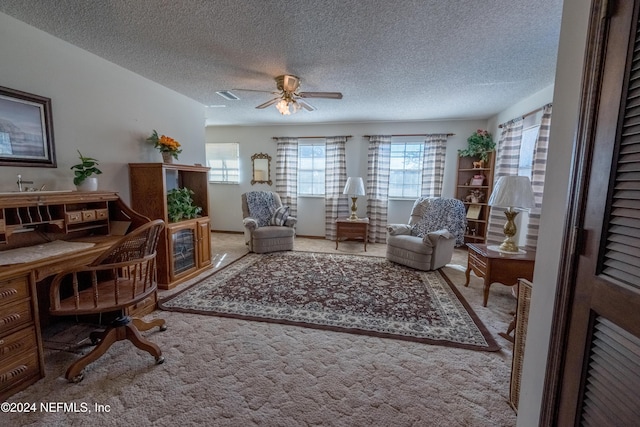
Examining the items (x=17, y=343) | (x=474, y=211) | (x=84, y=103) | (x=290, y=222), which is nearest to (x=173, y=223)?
(x=84, y=103)

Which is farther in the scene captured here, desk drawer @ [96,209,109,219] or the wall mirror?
the wall mirror

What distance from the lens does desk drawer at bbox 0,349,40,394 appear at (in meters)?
1.47

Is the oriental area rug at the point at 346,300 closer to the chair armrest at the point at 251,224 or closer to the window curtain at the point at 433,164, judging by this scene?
the chair armrest at the point at 251,224

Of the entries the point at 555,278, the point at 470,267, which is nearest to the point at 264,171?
the point at 470,267

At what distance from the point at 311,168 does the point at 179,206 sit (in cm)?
299

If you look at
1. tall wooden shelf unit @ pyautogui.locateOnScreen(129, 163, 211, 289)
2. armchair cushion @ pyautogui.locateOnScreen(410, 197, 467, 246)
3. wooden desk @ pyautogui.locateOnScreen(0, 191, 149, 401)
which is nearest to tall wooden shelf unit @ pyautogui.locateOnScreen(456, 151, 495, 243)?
armchair cushion @ pyautogui.locateOnScreen(410, 197, 467, 246)

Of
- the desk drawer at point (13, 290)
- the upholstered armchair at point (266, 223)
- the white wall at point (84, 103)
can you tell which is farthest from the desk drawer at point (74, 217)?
the upholstered armchair at point (266, 223)

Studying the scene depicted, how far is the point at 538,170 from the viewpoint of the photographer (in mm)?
3109

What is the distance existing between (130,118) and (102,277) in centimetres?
173

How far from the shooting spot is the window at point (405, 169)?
520cm

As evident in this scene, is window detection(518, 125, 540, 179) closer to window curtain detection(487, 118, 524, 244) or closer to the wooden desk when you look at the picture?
window curtain detection(487, 118, 524, 244)

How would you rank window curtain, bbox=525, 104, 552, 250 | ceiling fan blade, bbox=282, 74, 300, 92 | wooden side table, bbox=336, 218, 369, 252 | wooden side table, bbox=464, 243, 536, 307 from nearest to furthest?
wooden side table, bbox=464, 243, 536, 307 < ceiling fan blade, bbox=282, 74, 300, 92 < window curtain, bbox=525, 104, 552, 250 < wooden side table, bbox=336, 218, 369, 252

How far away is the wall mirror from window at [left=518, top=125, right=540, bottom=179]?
436cm

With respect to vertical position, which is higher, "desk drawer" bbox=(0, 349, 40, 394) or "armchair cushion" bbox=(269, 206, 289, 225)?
"armchair cushion" bbox=(269, 206, 289, 225)
